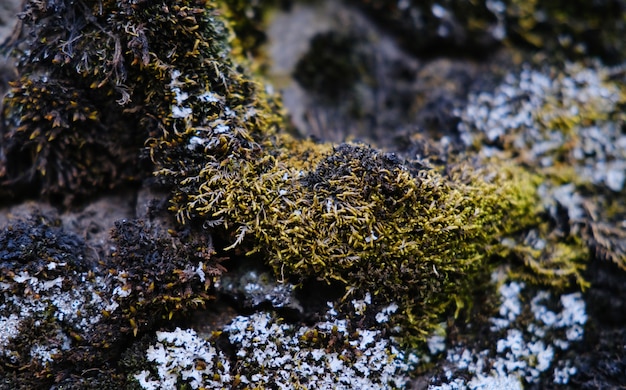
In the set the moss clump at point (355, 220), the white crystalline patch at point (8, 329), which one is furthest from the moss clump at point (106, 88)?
the white crystalline patch at point (8, 329)

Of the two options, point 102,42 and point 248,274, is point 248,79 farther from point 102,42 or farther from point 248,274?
point 248,274

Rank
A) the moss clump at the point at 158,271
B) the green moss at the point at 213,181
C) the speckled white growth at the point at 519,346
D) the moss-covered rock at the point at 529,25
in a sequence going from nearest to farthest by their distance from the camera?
the moss clump at the point at 158,271
the green moss at the point at 213,181
the speckled white growth at the point at 519,346
the moss-covered rock at the point at 529,25

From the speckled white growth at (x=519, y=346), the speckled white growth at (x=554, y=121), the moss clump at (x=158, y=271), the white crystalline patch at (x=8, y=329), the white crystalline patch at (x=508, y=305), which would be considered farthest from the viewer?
the speckled white growth at (x=554, y=121)

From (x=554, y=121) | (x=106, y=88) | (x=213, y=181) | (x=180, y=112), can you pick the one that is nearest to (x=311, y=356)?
(x=213, y=181)

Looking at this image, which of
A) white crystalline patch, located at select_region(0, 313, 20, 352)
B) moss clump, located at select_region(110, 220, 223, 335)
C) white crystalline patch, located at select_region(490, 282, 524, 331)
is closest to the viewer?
white crystalline patch, located at select_region(0, 313, 20, 352)

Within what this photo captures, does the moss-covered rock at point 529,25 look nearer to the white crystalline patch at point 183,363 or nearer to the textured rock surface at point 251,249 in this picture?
the textured rock surface at point 251,249

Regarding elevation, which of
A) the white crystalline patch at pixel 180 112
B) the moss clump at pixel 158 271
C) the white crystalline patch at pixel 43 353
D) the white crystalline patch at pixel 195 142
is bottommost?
the white crystalline patch at pixel 43 353

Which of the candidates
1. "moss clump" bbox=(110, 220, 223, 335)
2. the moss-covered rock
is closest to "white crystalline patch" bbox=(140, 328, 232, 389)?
"moss clump" bbox=(110, 220, 223, 335)

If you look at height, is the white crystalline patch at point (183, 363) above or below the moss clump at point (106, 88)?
below

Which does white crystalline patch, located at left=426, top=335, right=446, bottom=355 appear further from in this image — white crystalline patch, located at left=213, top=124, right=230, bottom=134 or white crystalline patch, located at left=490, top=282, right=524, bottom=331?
white crystalline patch, located at left=213, top=124, right=230, bottom=134

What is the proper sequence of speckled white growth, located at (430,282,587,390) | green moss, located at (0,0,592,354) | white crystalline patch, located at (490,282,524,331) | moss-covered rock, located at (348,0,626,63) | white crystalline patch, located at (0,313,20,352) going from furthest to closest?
moss-covered rock, located at (348,0,626,63) → white crystalline patch, located at (490,282,524,331) → speckled white growth, located at (430,282,587,390) → green moss, located at (0,0,592,354) → white crystalline patch, located at (0,313,20,352)

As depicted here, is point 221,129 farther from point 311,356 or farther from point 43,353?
point 43,353

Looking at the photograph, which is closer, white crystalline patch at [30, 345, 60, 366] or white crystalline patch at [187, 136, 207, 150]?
white crystalline patch at [30, 345, 60, 366]
